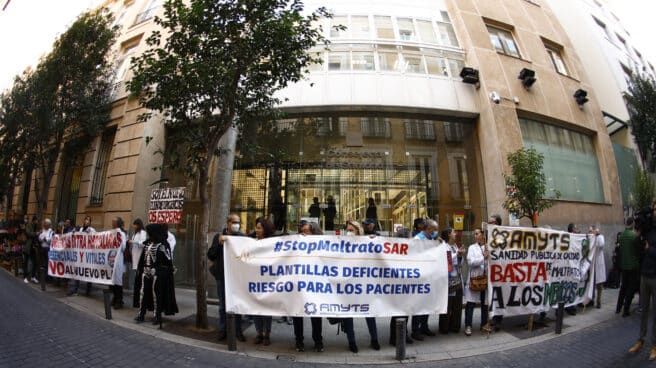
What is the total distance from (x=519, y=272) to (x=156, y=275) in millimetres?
6998

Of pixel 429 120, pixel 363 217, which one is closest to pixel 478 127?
pixel 429 120

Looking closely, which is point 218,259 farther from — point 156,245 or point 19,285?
point 19,285

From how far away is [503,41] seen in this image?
14.5 m

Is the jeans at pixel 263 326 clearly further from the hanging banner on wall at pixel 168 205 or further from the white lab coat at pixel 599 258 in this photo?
the white lab coat at pixel 599 258

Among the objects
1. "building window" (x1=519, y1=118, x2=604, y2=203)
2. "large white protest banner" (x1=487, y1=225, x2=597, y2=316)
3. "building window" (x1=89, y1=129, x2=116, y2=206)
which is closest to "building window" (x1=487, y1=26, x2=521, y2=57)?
"building window" (x1=519, y1=118, x2=604, y2=203)

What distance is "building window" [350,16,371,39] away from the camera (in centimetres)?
1317

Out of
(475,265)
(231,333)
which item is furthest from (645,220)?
(231,333)

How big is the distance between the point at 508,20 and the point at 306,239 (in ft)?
52.2

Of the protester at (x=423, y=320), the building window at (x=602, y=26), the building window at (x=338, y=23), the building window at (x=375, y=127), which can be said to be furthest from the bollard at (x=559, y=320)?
the building window at (x=602, y=26)

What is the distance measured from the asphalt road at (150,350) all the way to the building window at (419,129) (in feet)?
26.8

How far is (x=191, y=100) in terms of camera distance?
6605 millimetres

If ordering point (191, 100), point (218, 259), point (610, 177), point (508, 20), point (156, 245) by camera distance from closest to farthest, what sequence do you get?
1. point (218, 259)
2. point (156, 245)
3. point (191, 100)
4. point (610, 177)
5. point (508, 20)

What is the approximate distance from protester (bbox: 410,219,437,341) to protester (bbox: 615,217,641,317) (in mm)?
4624

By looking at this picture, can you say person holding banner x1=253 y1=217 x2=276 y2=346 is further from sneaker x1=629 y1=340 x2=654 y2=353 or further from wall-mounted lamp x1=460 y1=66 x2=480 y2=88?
wall-mounted lamp x1=460 y1=66 x2=480 y2=88
